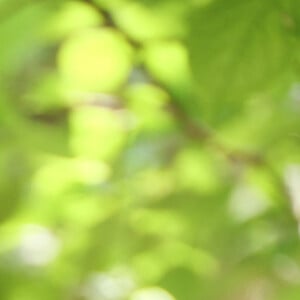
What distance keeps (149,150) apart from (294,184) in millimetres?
144

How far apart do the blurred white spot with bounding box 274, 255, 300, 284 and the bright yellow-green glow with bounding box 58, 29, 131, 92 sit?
0.23 metres

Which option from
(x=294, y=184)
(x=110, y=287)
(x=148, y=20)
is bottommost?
(x=110, y=287)

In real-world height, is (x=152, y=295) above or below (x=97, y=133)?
below

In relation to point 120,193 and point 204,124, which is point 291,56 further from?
point 120,193

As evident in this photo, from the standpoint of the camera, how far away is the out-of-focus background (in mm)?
581

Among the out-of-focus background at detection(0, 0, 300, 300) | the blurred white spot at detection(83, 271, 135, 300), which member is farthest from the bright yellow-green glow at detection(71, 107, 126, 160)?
the blurred white spot at detection(83, 271, 135, 300)

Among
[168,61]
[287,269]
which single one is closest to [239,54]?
[168,61]

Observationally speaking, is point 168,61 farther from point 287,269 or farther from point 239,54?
point 287,269

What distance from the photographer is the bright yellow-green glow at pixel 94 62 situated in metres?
0.62

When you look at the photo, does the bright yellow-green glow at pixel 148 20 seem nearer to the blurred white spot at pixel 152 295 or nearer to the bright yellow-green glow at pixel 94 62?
the bright yellow-green glow at pixel 94 62

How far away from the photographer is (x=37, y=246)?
59cm

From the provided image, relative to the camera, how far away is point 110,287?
0.58 meters

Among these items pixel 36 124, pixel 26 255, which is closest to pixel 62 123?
pixel 36 124

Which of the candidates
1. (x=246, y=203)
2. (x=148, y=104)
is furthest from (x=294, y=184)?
(x=148, y=104)
